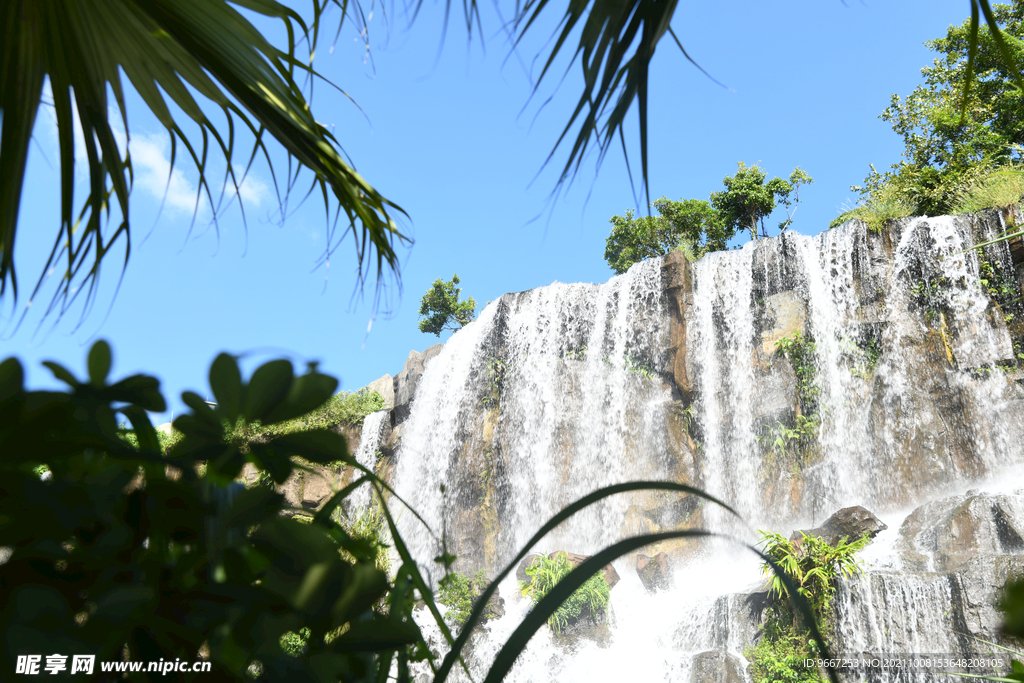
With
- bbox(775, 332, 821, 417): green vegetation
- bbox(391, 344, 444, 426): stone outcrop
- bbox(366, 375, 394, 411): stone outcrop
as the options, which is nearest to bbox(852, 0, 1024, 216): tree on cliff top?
bbox(775, 332, 821, 417): green vegetation

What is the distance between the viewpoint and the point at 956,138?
15.5 meters

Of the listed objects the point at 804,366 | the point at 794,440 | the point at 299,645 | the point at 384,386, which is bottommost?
the point at 299,645

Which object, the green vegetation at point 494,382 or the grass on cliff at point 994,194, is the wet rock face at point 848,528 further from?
the green vegetation at point 494,382

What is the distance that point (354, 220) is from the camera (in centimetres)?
172

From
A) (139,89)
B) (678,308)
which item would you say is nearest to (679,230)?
(678,308)

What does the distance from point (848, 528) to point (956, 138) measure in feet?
45.0

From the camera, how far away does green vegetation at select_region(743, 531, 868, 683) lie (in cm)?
586

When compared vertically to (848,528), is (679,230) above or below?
above

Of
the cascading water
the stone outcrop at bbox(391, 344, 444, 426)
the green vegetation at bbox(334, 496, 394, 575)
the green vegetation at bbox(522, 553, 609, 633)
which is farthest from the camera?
the stone outcrop at bbox(391, 344, 444, 426)

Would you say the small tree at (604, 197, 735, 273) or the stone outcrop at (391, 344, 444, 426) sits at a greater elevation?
the small tree at (604, 197, 735, 273)

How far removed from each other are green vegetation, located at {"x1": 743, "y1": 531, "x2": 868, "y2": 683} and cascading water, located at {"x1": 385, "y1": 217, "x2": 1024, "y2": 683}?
19cm

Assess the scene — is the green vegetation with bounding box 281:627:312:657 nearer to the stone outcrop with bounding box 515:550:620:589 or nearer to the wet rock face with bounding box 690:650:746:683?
the wet rock face with bounding box 690:650:746:683

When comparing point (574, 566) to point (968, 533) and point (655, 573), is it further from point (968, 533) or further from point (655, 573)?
point (968, 533)

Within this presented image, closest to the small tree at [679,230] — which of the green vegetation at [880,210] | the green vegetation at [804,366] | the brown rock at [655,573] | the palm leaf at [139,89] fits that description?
the green vegetation at [880,210]
